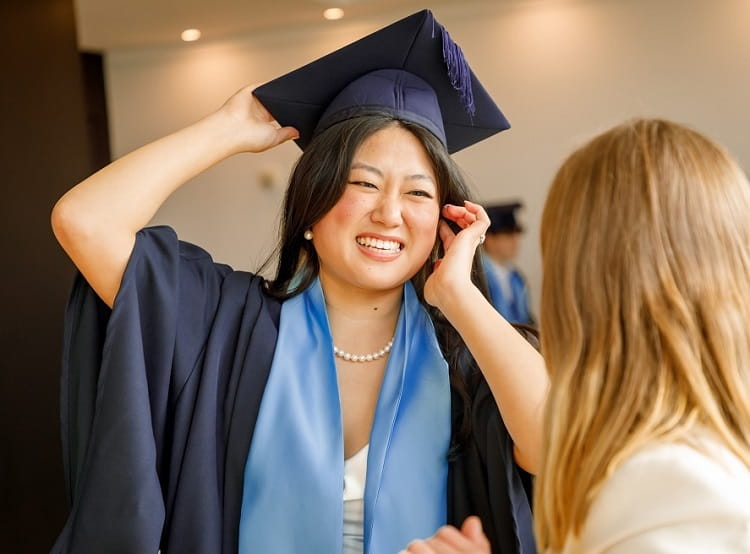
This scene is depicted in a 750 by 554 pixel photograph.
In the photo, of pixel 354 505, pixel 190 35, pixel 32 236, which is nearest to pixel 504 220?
pixel 190 35

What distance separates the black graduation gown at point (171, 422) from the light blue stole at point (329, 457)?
37mm

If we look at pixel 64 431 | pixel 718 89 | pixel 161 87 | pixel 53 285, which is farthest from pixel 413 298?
pixel 161 87

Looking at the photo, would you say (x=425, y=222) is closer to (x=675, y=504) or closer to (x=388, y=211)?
(x=388, y=211)

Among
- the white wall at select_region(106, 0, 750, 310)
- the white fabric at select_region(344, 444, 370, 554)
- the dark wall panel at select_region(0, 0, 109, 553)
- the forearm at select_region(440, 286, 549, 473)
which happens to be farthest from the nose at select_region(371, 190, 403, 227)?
the white wall at select_region(106, 0, 750, 310)

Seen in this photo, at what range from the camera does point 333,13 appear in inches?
273

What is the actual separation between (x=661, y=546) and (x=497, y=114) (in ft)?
3.93

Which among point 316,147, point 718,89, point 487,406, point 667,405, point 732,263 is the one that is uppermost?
point 718,89

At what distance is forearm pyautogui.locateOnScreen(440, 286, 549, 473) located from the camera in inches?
63.4

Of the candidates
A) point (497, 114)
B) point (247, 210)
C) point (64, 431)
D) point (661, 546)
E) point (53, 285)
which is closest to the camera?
point (661, 546)

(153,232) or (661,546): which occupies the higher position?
(153,232)

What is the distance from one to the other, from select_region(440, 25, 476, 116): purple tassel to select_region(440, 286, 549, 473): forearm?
18.7 inches

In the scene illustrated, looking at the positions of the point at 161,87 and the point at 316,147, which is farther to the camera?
the point at 161,87

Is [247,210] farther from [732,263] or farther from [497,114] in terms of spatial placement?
[732,263]

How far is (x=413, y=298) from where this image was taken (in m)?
1.96
